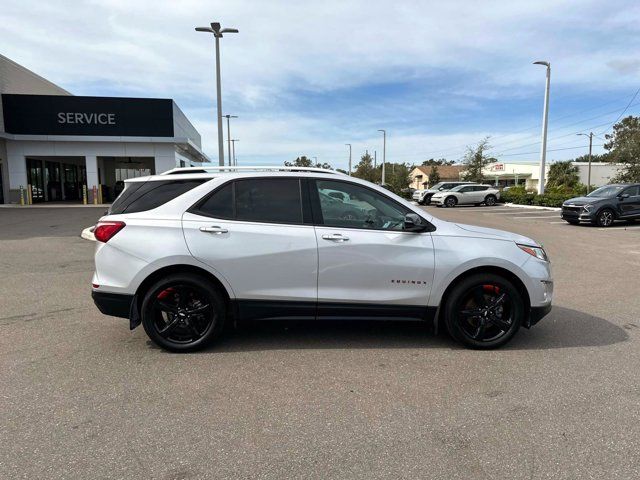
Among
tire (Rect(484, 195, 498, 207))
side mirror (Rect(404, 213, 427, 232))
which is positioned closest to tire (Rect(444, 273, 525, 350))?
side mirror (Rect(404, 213, 427, 232))

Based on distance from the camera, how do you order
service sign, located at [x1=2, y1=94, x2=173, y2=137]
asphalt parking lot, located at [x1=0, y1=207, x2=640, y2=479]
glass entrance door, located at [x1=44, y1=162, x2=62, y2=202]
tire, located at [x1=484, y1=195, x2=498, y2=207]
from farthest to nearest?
glass entrance door, located at [x1=44, y1=162, x2=62, y2=202]
tire, located at [x1=484, y1=195, x2=498, y2=207]
service sign, located at [x1=2, y1=94, x2=173, y2=137]
asphalt parking lot, located at [x1=0, y1=207, x2=640, y2=479]

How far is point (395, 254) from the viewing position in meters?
4.30

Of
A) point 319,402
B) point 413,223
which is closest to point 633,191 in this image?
point 413,223

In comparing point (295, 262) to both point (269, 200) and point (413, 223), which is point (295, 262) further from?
point (413, 223)

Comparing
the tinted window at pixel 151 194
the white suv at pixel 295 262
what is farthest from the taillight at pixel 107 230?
the tinted window at pixel 151 194

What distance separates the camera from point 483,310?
4418 millimetres

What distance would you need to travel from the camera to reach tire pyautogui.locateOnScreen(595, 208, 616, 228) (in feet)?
54.3

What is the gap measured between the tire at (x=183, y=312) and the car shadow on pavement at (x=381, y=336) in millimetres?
220

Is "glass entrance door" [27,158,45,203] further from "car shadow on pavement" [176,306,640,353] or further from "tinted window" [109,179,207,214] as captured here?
"car shadow on pavement" [176,306,640,353]

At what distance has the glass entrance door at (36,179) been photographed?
2852 centimetres

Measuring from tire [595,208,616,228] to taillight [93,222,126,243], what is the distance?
1703 centimetres

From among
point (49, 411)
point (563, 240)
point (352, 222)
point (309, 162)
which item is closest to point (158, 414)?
point (49, 411)

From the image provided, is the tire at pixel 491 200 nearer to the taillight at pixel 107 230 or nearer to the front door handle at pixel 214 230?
the front door handle at pixel 214 230

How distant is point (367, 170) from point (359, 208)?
76789 mm
